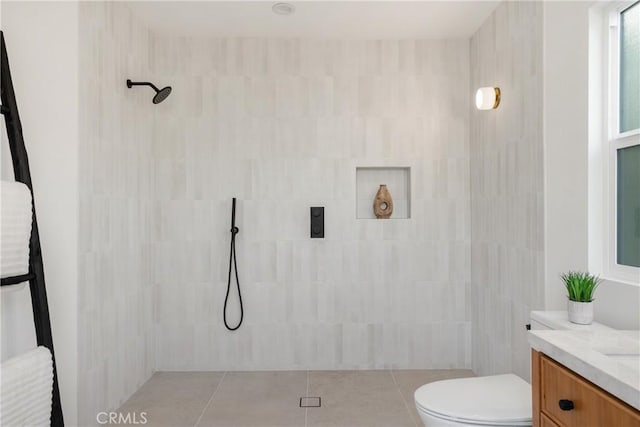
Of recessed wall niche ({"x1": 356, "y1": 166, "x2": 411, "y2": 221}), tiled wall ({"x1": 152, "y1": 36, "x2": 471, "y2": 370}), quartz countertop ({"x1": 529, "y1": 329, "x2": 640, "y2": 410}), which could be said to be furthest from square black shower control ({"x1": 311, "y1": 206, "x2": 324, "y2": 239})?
quartz countertop ({"x1": 529, "y1": 329, "x2": 640, "y2": 410})

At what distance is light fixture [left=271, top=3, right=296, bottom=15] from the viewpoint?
112 inches

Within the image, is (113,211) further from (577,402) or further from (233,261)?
(577,402)

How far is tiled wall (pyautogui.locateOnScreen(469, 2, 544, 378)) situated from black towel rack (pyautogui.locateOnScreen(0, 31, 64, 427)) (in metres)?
2.34

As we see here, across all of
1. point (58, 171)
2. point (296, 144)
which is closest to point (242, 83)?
point (296, 144)

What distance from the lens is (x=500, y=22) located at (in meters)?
2.79

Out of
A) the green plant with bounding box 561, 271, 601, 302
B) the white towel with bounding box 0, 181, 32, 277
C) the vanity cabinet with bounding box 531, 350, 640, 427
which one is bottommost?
the vanity cabinet with bounding box 531, 350, 640, 427

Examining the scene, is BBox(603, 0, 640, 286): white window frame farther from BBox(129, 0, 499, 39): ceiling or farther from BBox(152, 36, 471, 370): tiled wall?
BBox(152, 36, 471, 370): tiled wall

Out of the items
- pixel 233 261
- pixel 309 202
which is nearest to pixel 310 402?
pixel 233 261

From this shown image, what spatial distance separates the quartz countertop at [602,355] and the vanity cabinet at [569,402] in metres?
0.02

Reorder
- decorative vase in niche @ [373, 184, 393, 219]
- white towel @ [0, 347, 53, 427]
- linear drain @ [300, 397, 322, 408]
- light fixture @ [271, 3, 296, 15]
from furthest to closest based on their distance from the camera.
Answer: decorative vase in niche @ [373, 184, 393, 219] < light fixture @ [271, 3, 296, 15] < linear drain @ [300, 397, 322, 408] < white towel @ [0, 347, 53, 427]

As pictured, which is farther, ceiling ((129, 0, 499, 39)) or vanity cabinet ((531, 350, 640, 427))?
ceiling ((129, 0, 499, 39))

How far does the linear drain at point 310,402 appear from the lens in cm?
272

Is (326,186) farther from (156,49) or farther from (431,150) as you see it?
(156,49)

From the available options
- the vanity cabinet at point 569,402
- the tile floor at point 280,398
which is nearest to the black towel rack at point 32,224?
the tile floor at point 280,398
